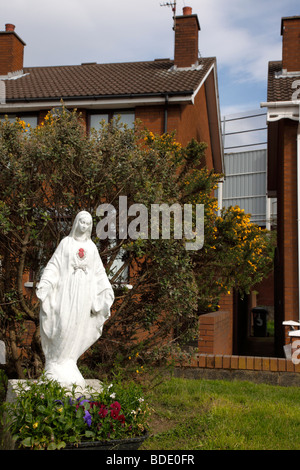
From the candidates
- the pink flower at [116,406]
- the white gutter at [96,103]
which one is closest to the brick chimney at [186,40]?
the white gutter at [96,103]

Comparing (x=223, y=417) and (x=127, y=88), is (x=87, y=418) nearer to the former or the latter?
(x=223, y=417)

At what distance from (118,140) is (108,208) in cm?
95

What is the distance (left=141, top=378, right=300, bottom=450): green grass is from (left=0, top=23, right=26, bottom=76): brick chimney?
1196cm

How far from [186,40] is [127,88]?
3.26 metres

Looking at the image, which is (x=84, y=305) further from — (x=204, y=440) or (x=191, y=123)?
(x=191, y=123)

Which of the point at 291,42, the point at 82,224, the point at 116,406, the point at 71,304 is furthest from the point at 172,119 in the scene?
the point at 116,406

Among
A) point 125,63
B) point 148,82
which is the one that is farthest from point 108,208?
point 125,63

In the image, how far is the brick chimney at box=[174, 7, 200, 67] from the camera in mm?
14445

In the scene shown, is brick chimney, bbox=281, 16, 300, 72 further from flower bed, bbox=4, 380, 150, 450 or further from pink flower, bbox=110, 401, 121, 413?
pink flower, bbox=110, 401, 121, 413

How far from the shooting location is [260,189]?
34.8 metres

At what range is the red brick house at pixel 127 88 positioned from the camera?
1212cm

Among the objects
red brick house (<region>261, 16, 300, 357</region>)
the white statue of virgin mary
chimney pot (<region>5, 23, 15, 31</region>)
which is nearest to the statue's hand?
the white statue of virgin mary

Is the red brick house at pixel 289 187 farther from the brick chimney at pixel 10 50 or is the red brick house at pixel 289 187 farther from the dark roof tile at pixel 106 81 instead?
the brick chimney at pixel 10 50

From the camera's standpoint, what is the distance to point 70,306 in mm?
4766
